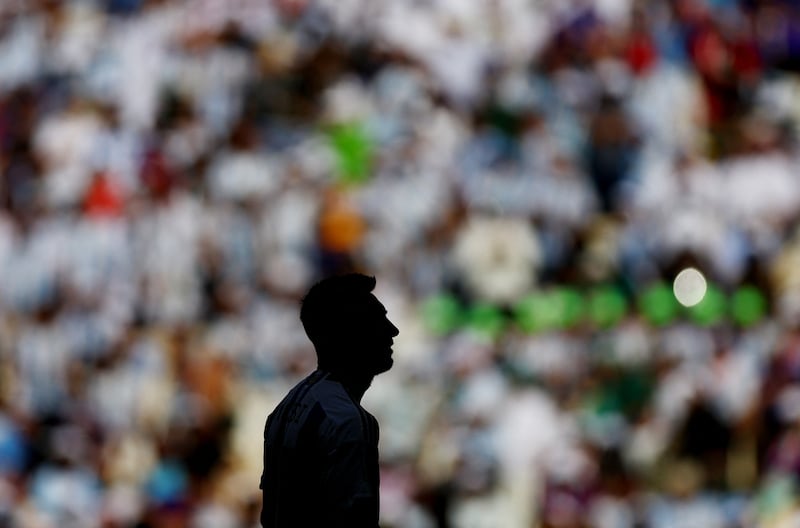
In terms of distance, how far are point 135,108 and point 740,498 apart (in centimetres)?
553

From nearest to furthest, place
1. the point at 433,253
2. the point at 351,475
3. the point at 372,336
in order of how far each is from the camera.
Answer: the point at 351,475, the point at 372,336, the point at 433,253

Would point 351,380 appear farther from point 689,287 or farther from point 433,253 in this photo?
point 433,253

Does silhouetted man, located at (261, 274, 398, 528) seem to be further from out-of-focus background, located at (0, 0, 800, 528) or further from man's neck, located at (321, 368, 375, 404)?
out-of-focus background, located at (0, 0, 800, 528)

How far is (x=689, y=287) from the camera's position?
35.7 ft

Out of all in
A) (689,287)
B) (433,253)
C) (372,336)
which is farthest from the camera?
(433,253)

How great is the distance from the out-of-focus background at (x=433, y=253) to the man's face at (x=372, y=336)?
657 centimetres

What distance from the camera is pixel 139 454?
446 inches

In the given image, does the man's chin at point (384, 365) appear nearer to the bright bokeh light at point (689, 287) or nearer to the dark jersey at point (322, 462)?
the dark jersey at point (322, 462)

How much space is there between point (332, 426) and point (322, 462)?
0.23 feet

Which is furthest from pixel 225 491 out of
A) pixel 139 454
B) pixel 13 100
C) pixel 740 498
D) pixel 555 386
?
pixel 13 100

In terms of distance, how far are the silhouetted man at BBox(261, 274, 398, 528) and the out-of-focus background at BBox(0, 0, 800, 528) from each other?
21.5 feet

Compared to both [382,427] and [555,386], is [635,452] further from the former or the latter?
[382,427]

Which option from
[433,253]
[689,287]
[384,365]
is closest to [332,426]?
[384,365]

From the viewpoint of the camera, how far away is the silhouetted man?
3318 millimetres
